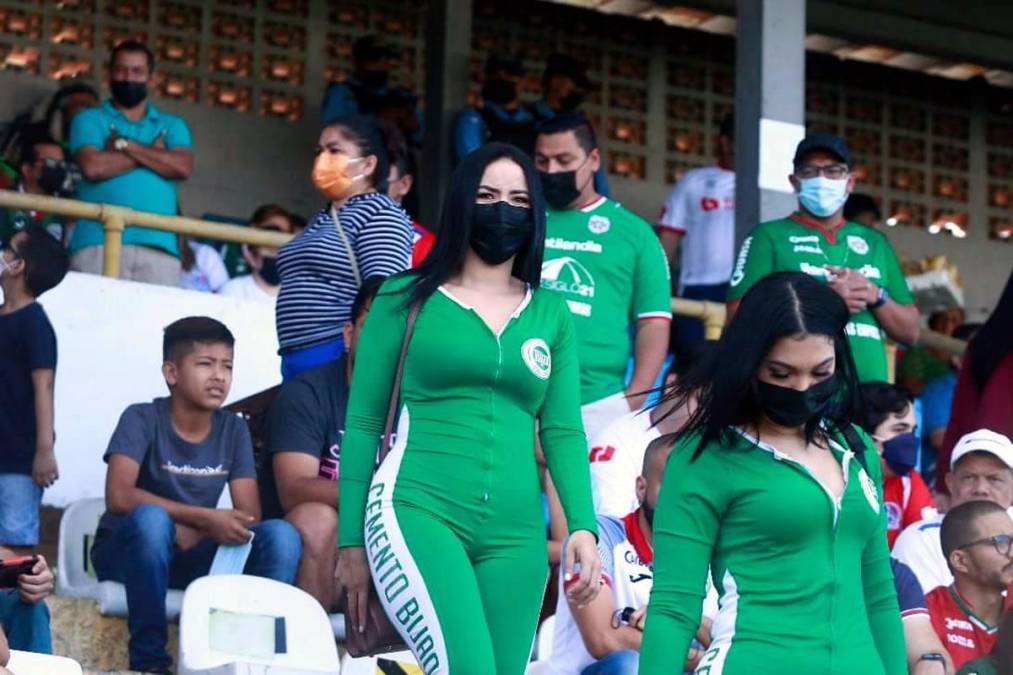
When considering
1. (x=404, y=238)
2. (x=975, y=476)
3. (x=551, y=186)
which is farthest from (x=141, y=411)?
(x=975, y=476)

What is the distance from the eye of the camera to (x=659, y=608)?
4.48 metres

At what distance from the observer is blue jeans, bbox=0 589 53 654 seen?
648 centimetres

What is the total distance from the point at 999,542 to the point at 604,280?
66.6 inches

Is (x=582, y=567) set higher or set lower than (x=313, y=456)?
lower

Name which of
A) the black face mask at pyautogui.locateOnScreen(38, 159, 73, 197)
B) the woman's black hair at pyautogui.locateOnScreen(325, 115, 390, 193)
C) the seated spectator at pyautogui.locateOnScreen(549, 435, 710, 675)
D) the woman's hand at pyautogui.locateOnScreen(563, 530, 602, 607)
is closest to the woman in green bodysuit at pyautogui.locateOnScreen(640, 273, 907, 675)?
the woman's hand at pyautogui.locateOnScreen(563, 530, 602, 607)

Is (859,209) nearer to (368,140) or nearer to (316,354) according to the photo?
(368,140)

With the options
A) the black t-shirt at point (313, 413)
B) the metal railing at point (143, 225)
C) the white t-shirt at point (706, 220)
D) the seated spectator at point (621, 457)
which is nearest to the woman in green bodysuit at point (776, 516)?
the seated spectator at point (621, 457)

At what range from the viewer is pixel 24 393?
26.5 feet

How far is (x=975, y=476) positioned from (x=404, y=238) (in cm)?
220

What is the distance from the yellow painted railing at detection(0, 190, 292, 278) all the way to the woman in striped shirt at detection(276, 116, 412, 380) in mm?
2068

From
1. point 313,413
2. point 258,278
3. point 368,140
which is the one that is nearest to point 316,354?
point 313,413

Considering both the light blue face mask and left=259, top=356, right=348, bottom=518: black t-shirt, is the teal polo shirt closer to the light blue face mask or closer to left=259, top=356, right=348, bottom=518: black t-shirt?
left=259, top=356, right=348, bottom=518: black t-shirt

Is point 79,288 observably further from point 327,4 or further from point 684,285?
point 327,4

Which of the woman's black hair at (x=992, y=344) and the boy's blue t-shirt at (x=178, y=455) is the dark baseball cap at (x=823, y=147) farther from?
the boy's blue t-shirt at (x=178, y=455)
